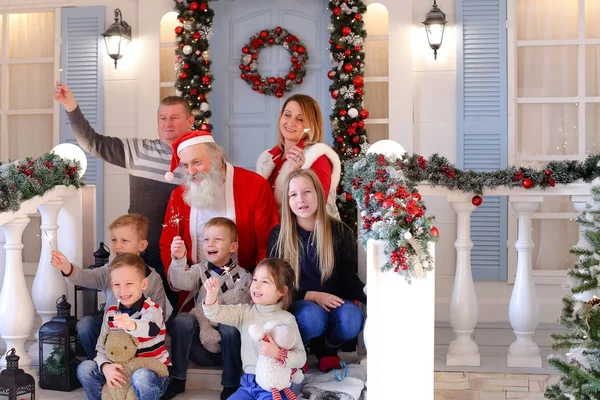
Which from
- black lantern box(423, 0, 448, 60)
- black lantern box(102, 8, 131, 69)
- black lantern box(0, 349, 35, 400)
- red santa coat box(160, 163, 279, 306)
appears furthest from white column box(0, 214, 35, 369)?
black lantern box(423, 0, 448, 60)

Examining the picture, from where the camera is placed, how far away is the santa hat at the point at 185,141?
393 cm

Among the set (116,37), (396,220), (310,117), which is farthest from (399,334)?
(116,37)

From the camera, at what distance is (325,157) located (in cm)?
411

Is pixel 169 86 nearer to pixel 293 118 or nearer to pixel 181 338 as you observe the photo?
pixel 293 118

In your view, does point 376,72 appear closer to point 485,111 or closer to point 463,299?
point 485,111

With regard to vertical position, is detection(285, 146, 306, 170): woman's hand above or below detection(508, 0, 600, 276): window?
below

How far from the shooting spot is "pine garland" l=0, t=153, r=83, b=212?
11.7 ft

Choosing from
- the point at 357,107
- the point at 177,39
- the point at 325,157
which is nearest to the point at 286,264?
the point at 325,157

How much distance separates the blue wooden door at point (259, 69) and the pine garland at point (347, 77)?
232mm

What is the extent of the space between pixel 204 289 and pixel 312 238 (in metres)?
0.54

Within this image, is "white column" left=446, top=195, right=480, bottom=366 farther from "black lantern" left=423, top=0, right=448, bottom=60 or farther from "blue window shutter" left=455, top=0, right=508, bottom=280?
"black lantern" left=423, top=0, right=448, bottom=60

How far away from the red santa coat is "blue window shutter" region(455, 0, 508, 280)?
2.46m

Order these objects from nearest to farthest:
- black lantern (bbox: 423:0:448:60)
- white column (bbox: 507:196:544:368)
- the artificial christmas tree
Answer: the artificial christmas tree, white column (bbox: 507:196:544:368), black lantern (bbox: 423:0:448:60)

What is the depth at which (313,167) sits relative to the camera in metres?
4.05
